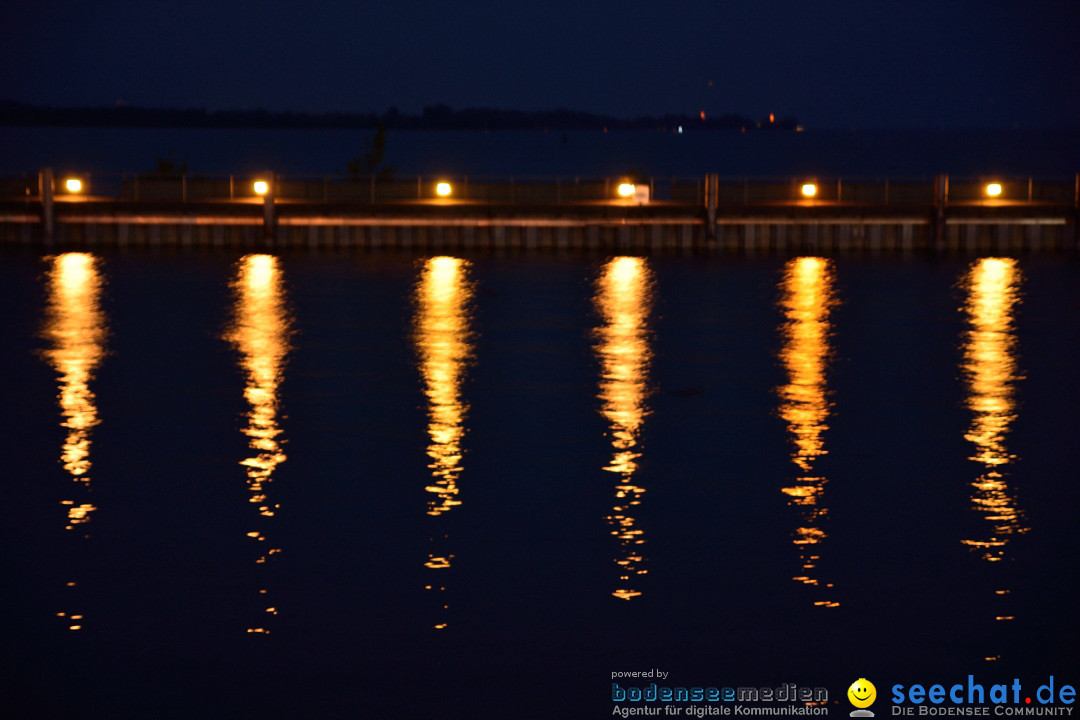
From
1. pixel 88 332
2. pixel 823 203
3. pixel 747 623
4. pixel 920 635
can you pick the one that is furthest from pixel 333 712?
pixel 823 203

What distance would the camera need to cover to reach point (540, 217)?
5781 cm

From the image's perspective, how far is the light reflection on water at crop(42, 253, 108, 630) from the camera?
21828 millimetres

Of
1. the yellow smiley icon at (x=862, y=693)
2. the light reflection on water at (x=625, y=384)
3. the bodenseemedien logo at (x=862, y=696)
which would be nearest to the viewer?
the bodenseemedien logo at (x=862, y=696)

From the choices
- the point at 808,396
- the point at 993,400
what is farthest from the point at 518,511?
the point at 993,400

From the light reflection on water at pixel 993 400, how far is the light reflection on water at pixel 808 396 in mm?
2364

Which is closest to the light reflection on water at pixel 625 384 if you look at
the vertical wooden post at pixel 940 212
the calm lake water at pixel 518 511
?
the calm lake water at pixel 518 511

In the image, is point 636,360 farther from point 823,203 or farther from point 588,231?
point 823,203

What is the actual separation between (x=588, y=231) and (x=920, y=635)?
1742 inches

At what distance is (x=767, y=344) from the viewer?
1460 inches

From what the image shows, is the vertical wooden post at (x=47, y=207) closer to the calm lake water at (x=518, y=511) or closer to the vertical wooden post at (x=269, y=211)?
the vertical wooden post at (x=269, y=211)

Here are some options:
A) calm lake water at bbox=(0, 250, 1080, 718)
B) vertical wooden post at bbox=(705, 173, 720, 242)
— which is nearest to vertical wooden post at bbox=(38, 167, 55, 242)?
calm lake water at bbox=(0, 250, 1080, 718)

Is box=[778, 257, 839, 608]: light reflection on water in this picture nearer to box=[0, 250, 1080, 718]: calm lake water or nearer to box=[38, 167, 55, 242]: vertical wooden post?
Answer: box=[0, 250, 1080, 718]: calm lake water

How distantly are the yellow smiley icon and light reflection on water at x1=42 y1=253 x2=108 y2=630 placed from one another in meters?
9.22

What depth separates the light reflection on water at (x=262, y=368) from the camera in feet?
66.1
